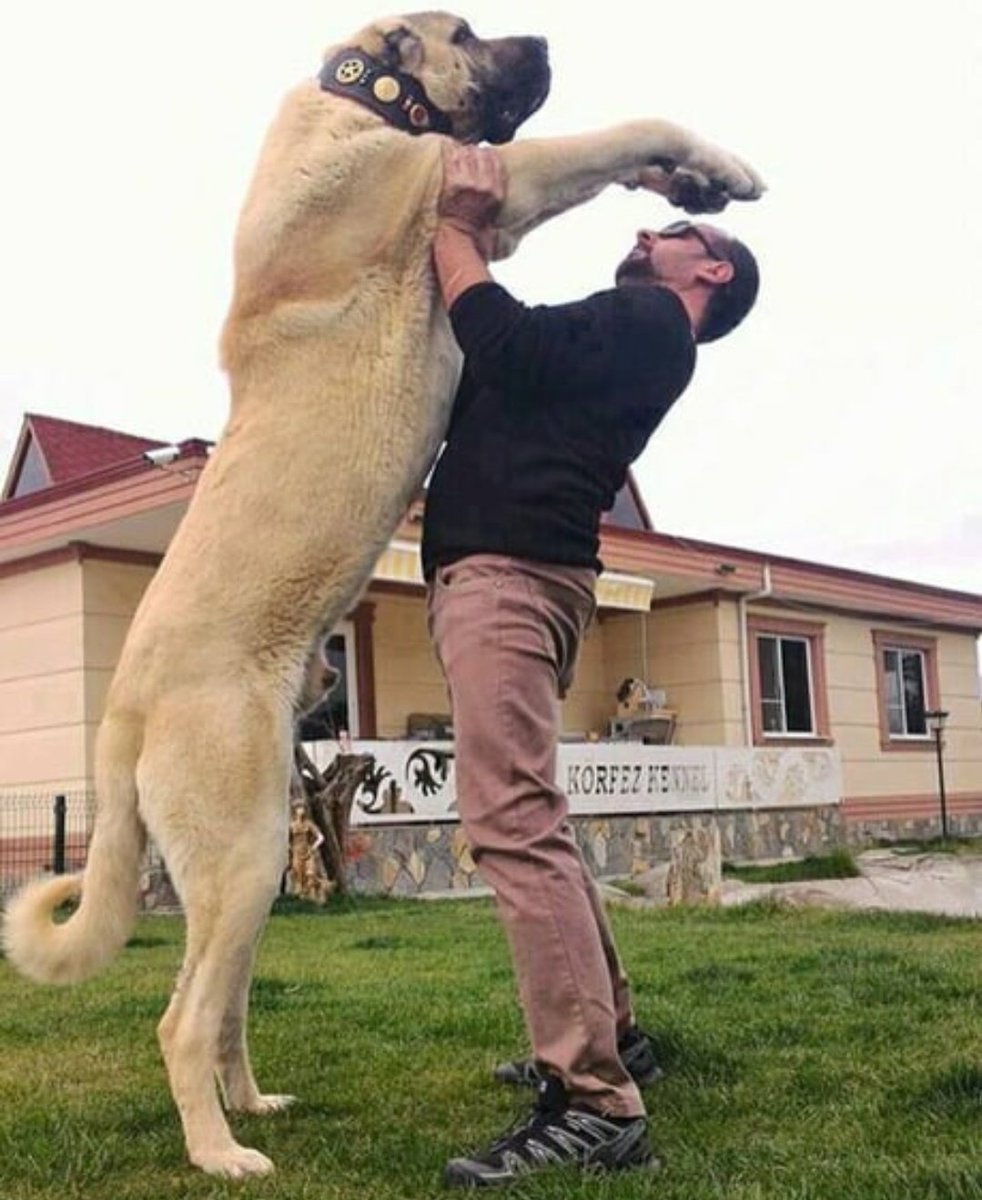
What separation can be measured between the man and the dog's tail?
2.39 feet

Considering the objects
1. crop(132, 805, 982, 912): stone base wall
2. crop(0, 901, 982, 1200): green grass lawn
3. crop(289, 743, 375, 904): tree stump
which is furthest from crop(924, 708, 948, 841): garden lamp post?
crop(0, 901, 982, 1200): green grass lawn

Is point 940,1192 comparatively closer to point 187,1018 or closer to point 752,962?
point 187,1018

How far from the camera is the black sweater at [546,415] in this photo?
278cm

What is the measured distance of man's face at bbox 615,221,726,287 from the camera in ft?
10.3

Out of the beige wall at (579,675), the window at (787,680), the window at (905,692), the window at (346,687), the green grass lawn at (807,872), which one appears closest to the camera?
the green grass lawn at (807,872)

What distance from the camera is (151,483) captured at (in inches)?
474

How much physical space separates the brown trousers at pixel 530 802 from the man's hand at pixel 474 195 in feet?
2.45

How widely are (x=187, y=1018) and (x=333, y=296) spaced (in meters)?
1.53

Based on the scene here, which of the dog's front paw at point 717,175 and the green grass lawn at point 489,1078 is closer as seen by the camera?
the green grass lawn at point 489,1078

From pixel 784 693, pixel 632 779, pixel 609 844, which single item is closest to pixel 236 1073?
pixel 609 844

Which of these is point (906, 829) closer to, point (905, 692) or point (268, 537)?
point (905, 692)

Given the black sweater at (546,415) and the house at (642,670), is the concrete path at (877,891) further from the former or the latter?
the black sweater at (546,415)

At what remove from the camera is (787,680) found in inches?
765

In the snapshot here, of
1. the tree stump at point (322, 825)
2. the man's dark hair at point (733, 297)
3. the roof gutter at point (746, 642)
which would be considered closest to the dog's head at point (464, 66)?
the man's dark hair at point (733, 297)
